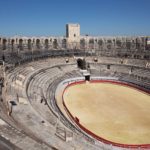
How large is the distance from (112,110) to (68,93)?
10387 millimetres

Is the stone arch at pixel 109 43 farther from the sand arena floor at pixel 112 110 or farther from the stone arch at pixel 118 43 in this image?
the sand arena floor at pixel 112 110

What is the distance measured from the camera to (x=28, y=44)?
213 feet

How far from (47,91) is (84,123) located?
1127 centimetres

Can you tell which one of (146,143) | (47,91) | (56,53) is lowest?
(146,143)

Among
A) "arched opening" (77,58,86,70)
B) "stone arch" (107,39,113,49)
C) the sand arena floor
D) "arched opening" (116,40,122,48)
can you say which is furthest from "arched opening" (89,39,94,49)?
the sand arena floor

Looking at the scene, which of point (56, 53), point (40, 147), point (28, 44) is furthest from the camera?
point (28, 44)

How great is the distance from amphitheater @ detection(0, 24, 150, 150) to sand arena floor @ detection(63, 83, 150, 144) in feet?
0.33

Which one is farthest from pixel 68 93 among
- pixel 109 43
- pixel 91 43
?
pixel 109 43

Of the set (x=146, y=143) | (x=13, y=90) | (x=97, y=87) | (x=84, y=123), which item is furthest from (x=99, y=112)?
(x=97, y=87)

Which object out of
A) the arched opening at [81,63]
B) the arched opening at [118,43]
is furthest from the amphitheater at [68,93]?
the arched opening at [81,63]

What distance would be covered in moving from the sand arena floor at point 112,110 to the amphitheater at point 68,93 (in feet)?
0.33

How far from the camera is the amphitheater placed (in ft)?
55.2

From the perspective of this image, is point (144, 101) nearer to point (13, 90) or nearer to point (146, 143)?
point (146, 143)

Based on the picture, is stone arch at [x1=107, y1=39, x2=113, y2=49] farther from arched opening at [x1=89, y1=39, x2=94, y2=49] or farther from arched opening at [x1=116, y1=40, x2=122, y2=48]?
arched opening at [x1=89, y1=39, x2=94, y2=49]
